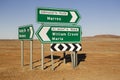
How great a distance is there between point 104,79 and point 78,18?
3573 millimetres

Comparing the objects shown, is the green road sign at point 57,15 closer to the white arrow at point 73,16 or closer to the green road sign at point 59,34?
the white arrow at point 73,16

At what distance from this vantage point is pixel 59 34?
39.5 ft

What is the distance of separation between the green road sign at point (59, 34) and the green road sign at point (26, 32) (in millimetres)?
1257

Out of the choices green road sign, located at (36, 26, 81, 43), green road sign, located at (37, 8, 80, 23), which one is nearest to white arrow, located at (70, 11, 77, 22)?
green road sign, located at (37, 8, 80, 23)

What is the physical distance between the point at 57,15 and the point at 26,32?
8.12 feet

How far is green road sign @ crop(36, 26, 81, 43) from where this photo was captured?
11670 mm

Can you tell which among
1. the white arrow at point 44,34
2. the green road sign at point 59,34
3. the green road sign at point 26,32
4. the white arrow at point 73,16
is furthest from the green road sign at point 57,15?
the green road sign at point 26,32

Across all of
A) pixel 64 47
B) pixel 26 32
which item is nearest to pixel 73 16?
pixel 64 47

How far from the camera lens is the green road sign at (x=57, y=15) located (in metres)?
11.9

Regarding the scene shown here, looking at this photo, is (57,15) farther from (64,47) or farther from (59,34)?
(64,47)

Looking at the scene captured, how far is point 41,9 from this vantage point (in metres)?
11.9

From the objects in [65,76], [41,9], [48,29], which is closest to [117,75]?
[65,76]

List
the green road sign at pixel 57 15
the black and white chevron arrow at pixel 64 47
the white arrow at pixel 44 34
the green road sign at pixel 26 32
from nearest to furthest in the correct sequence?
1. the white arrow at pixel 44 34
2. the green road sign at pixel 57 15
3. the black and white chevron arrow at pixel 64 47
4. the green road sign at pixel 26 32

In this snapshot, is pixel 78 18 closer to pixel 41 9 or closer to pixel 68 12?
pixel 68 12
